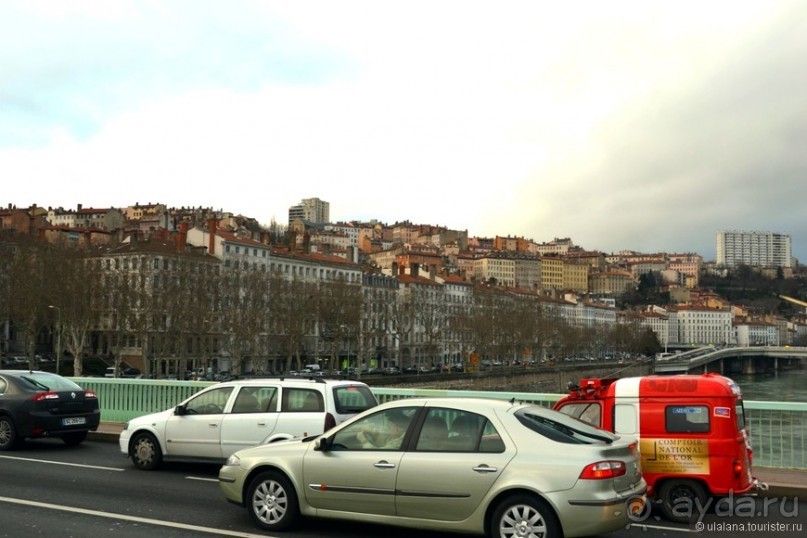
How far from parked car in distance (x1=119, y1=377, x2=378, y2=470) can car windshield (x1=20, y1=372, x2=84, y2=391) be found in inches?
123

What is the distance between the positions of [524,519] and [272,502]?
2.77 meters

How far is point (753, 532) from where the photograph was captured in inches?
349

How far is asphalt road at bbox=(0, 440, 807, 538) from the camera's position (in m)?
8.44

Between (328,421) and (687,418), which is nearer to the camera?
(687,418)

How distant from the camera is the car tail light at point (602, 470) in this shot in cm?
716

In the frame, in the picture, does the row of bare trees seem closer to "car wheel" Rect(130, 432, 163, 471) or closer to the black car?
the black car

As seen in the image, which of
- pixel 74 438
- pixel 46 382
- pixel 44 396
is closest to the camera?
pixel 44 396

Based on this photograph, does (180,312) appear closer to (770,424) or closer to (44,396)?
(44,396)

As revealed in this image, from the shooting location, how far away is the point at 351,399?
11.8 meters

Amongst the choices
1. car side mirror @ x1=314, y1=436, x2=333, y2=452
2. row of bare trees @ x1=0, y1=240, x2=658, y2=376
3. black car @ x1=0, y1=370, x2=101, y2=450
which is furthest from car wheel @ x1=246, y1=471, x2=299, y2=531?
row of bare trees @ x1=0, y1=240, x2=658, y2=376

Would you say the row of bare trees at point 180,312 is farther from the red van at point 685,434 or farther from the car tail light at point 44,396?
the red van at point 685,434

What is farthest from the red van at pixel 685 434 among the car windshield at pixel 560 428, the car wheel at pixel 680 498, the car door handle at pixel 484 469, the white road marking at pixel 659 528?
the car door handle at pixel 484 469

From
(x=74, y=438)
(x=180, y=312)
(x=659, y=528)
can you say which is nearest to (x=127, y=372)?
(x=180, y=312)

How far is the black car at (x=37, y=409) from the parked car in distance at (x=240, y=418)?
2643 millimetres
